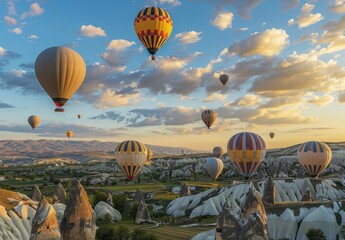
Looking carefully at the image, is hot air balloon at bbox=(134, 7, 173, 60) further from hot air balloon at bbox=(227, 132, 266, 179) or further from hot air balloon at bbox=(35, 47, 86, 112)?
hot air balloon at bbox=(227, 132, 266, 179)

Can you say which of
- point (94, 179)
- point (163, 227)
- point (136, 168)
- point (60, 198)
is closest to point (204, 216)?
point (163, 227)

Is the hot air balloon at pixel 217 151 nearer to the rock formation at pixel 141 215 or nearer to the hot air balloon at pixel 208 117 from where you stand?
the hot air balloon at pixel 208 117

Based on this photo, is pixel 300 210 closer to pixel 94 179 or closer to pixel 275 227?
pixel 275 227

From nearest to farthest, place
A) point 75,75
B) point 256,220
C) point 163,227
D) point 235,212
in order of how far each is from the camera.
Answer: point 256,220 < point 235,212 < point 75,75 < point 163,227

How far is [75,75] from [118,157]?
1568 centimetres

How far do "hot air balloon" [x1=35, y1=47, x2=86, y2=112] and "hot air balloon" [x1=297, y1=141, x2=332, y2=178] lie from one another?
155 ft

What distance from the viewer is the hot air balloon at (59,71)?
48125 millimetres

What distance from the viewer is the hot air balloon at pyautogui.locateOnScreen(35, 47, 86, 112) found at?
48.1 m

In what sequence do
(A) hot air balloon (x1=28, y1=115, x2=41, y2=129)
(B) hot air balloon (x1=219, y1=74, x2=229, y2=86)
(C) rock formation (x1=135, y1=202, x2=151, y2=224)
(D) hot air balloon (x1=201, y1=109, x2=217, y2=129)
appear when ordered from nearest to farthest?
1. (C) rock formation (x1=135, y1=202, x2=151, y2=224)
2. (B) hot air balloon (x1=219, y1=74, x2=229, y2=86)
3. (D) hot air balloon (x1=201, y1=109, x2=217, y2=129)
4. (A) hot air balloon (x1=28, y1=115, x2=41, y2=129)

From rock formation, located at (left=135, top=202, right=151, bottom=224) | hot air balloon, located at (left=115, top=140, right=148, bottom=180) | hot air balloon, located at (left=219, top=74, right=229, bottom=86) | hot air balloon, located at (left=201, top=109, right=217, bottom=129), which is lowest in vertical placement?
rock formation, located at (left=135, top=202, right=151, bottom=224)

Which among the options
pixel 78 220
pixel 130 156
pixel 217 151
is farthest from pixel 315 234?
pixel 217 151

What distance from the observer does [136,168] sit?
59594 mm

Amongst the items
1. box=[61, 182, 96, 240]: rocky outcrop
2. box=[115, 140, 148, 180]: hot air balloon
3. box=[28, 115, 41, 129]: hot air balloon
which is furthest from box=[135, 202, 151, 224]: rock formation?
box=[28, 115, 41, 129]: hot air balloon

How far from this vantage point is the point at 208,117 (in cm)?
9600
